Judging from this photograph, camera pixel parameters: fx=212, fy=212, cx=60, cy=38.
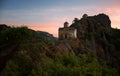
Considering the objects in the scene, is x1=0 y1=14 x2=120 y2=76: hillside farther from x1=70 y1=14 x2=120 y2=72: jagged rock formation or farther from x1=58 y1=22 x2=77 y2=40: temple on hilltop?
x1=58 y1=22 x2=77 y2=40: temple on hilltop

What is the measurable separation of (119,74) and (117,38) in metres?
8.68

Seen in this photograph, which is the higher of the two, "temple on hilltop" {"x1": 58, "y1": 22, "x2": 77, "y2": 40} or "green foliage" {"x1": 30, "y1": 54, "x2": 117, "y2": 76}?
"temple on hilltop" {"x1": 58, "y1": 22, "x2": 77, "y2": 40}

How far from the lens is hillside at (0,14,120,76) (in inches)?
839

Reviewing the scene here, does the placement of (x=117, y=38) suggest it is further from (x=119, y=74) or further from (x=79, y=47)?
(x=79, y=47)

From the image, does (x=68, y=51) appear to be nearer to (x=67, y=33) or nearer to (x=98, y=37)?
(x=67, y=33)

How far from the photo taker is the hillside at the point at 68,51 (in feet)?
69.9

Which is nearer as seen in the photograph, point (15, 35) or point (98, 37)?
point (15, 35)

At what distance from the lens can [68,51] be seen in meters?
29.0

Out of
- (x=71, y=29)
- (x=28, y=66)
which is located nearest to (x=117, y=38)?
(x=71, y=29)

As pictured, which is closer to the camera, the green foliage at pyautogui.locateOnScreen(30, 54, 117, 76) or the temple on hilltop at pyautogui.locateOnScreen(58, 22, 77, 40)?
the green foliage at pyautogui.locateOnScreen(30, 54, 117, 76)

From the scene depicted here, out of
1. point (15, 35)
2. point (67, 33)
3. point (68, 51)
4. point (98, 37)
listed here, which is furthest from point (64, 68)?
point (98, 37)

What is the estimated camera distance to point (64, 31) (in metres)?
33.0

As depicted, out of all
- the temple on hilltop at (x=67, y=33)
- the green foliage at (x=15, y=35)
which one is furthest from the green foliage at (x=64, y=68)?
the green foliage at (x=15, y=35)

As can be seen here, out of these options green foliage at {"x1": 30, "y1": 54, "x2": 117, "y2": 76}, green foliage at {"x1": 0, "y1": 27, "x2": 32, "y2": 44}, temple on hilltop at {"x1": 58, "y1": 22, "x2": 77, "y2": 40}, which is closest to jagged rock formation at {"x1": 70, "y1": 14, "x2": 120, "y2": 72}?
temple on hilltop at {"x1": 58, "y1": 22, "x2": 77, "y2": 40}
